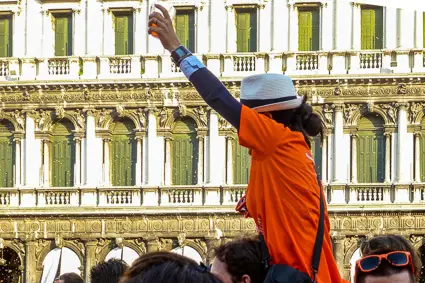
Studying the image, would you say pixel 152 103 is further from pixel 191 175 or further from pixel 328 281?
pixel 328 281

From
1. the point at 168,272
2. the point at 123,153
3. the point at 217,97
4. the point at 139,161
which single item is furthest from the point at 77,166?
the point at 168,272

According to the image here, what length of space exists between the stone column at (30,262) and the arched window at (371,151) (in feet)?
27.5

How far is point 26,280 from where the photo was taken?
36219mm

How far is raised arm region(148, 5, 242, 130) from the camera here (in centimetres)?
615

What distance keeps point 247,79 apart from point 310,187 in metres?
0.56

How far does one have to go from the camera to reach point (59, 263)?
36.4m

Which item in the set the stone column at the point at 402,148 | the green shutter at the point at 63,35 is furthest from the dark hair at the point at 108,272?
the green shutter at the point at 63,35

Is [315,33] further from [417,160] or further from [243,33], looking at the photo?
[417,160]

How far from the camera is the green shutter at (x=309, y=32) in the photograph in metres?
36.9

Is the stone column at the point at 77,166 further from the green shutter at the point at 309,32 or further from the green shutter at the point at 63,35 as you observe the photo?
the green shutter at the point at 309,32

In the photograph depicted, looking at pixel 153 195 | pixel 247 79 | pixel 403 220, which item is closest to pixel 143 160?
pixel 153 195

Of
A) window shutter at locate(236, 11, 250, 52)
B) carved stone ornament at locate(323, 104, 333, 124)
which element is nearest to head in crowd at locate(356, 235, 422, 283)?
carved stone ornament at locate(323, 104, 333, 124)

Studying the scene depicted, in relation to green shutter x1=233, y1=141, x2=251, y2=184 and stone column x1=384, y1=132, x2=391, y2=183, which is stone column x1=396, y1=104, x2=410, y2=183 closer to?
stone column x1=384, y1=132, x2=391, y2=183

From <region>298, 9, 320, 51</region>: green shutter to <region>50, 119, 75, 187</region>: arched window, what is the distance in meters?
6.33
